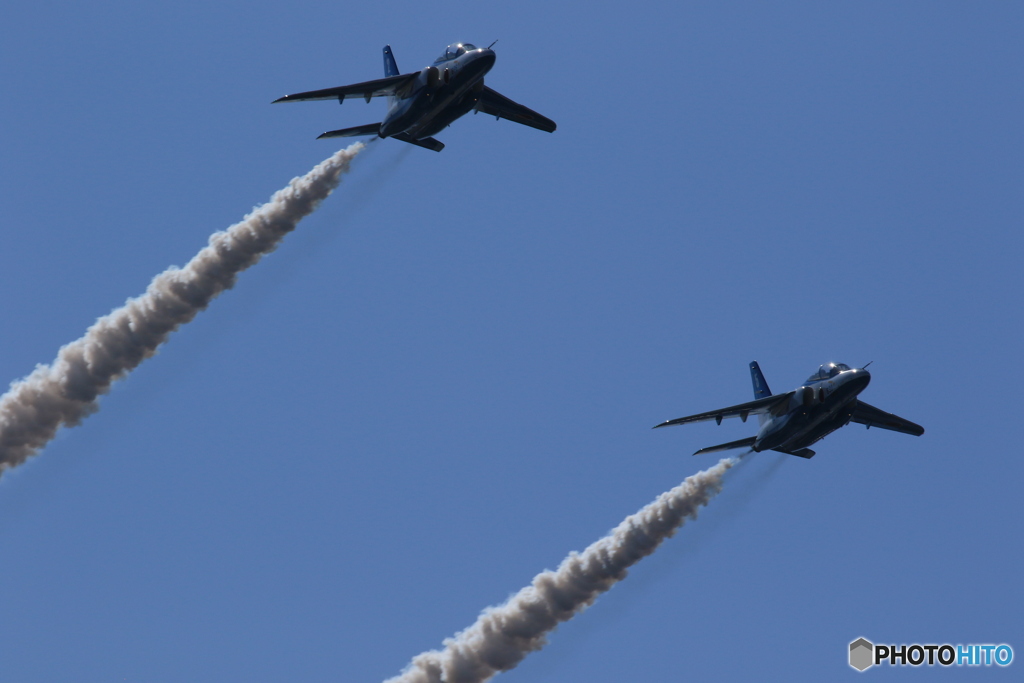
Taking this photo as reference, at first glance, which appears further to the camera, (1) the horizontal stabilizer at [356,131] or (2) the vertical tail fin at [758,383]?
(2) the vertical tail fin at [758,383]

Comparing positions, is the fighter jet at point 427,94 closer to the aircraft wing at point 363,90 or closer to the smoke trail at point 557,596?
the aircraft wing at point 363,90

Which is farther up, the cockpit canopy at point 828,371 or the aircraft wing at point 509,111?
the aircraft wing at point 509,111

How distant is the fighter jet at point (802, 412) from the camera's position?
172 feet

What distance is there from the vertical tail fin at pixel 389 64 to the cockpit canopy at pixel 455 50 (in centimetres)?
804

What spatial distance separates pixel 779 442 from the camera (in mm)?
54438

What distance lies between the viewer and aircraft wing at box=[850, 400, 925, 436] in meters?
59.1

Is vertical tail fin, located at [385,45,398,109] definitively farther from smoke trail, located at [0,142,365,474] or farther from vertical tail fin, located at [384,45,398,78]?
smoke trail, located at [0,142,365,474]

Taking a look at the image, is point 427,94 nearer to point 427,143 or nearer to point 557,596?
point 427,143

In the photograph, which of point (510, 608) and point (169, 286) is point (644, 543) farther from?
point (169, 286)

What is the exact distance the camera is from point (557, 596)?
Answer: 56.5 meters

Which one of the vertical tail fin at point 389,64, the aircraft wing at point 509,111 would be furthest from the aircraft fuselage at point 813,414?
the vertical tail fin at point 389,64

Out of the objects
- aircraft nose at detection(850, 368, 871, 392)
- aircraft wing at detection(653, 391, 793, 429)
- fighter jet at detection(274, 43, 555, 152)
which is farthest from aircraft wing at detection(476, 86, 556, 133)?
aircraft nose at detection(850, 368, 871, 392)

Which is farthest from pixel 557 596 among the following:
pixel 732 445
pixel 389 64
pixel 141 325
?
pixel 389 64

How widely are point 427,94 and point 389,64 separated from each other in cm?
972
